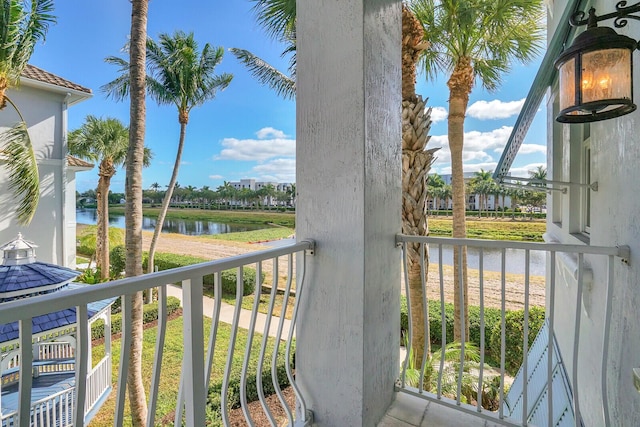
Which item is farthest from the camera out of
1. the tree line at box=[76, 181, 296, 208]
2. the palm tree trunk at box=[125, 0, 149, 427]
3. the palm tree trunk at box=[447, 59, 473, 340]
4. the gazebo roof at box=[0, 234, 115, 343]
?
the tree line at box=[76, 181, 296, 208]

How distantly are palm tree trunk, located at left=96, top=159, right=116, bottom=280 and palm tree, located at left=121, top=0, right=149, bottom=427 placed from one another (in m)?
6.36

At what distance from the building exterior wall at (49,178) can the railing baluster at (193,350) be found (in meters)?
8.93

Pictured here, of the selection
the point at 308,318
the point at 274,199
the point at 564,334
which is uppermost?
the point at 274,199

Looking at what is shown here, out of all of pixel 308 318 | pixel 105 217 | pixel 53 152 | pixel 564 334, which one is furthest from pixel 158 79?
pixel 564 334

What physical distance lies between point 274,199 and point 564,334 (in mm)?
5309

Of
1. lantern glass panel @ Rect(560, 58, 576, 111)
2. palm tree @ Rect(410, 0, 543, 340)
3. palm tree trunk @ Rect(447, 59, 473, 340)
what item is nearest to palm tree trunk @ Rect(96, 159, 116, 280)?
palm tree trunk @ Rect(447, 59, 473, 340)

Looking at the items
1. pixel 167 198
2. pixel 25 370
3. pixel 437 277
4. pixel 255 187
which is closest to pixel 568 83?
pixel 25 370

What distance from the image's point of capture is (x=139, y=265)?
189 inches

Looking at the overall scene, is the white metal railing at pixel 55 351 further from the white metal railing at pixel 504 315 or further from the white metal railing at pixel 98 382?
the white metal railing at pixel 504 315

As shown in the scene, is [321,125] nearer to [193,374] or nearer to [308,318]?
[308,318]

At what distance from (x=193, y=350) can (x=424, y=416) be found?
4.97 feet

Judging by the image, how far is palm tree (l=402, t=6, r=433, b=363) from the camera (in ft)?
15.3

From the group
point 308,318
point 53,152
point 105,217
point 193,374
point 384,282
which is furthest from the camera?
point 105,217

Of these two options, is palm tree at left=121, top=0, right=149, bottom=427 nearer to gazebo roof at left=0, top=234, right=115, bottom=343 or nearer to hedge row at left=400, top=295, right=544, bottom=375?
gazebo roof at left=0, top=234, right=115, bottom=343
